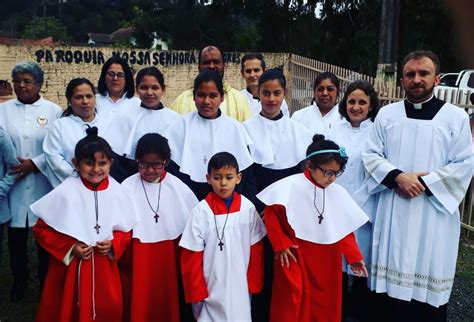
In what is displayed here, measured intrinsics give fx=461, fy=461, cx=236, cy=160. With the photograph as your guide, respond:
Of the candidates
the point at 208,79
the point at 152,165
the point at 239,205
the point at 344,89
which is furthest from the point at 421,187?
the point at 344,89

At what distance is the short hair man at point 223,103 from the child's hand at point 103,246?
64.5 inches

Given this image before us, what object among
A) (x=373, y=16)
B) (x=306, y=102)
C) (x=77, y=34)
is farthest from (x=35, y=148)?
(x=77, y=34)

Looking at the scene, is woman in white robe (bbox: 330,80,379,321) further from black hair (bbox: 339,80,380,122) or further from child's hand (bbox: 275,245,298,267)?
child's hand (bbox: 275,245,298,267)

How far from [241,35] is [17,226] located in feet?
64.3

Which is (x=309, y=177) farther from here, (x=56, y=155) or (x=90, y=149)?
(x=56, y=155)

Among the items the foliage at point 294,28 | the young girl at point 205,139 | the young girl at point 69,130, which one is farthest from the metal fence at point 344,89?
the foliage at point 294,28

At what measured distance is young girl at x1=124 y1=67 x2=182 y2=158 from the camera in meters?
3.82

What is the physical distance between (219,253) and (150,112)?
144cm

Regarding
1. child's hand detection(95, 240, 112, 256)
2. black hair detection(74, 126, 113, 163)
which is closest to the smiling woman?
black hair detection(74, 126, 113, 163)

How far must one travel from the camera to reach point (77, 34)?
2495 inches

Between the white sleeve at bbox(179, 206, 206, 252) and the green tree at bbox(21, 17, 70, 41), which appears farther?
the green tree at bbox(21, 17, 70, 41)

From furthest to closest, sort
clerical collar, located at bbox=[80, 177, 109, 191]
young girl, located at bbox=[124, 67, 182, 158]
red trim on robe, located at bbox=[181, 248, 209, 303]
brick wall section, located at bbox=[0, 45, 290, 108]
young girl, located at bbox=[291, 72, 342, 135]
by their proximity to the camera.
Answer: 1. brick wall section, located at bbox=[0, 45, 290, 108]
2. young girl, located at bbox=[291, 72, 342, 135]
3. young girl, located at bbox=[124, 67, 182, 158]
4. clerical collar, located at bbox=[80, 177, 109, 191]
5. red trim on robe, located at bbox=[181, 248, 209, 303]

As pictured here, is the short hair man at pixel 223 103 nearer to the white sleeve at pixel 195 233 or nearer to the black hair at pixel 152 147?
the black hair at pixel 152 147

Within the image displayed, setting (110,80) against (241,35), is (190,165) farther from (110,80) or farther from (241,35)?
(241,35)
